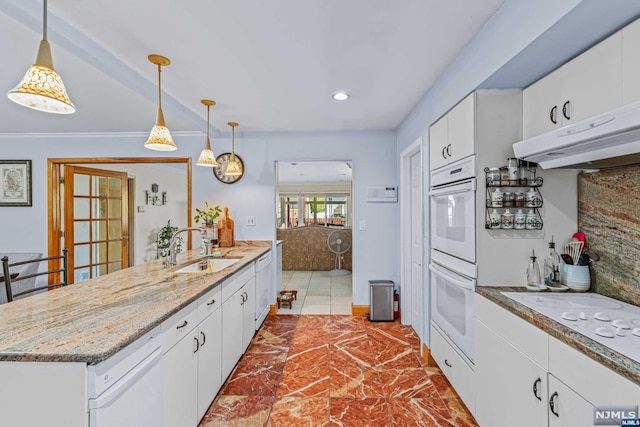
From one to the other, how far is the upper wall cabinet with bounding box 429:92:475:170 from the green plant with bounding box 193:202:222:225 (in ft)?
8.18

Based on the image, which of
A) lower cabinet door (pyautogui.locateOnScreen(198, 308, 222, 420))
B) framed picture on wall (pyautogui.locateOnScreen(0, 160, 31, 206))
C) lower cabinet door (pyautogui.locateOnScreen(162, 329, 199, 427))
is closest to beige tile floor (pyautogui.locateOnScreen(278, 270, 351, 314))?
lower cabinet door (pyautogui.locateOnScreen(198, 308, 222, 420))

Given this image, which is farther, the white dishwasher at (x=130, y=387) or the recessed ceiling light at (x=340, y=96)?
the recessed ceiling light at (x=340, y=96)

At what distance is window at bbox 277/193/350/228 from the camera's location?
11094mm

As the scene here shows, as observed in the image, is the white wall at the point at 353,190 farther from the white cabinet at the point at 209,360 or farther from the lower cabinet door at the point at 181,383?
the lower cabinet door at the point at 181,383

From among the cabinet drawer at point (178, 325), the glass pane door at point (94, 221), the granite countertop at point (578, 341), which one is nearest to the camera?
the granite countertop at point (578, 341)

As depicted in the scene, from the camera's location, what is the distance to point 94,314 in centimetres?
135

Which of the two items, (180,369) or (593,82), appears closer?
(593,82)

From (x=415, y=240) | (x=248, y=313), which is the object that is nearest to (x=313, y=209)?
(x=415, y=240)

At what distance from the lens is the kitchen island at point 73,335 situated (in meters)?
0.99

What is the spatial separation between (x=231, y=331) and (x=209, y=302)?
0.53 metres

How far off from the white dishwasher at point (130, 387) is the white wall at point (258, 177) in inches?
106

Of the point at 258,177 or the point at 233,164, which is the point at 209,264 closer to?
the point at 233,164

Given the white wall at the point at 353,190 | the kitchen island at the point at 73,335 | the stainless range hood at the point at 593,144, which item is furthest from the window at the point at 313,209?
the stainless range hood at the point at 593,144

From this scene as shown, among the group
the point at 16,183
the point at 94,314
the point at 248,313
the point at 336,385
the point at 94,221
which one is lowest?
the point at 336,385
